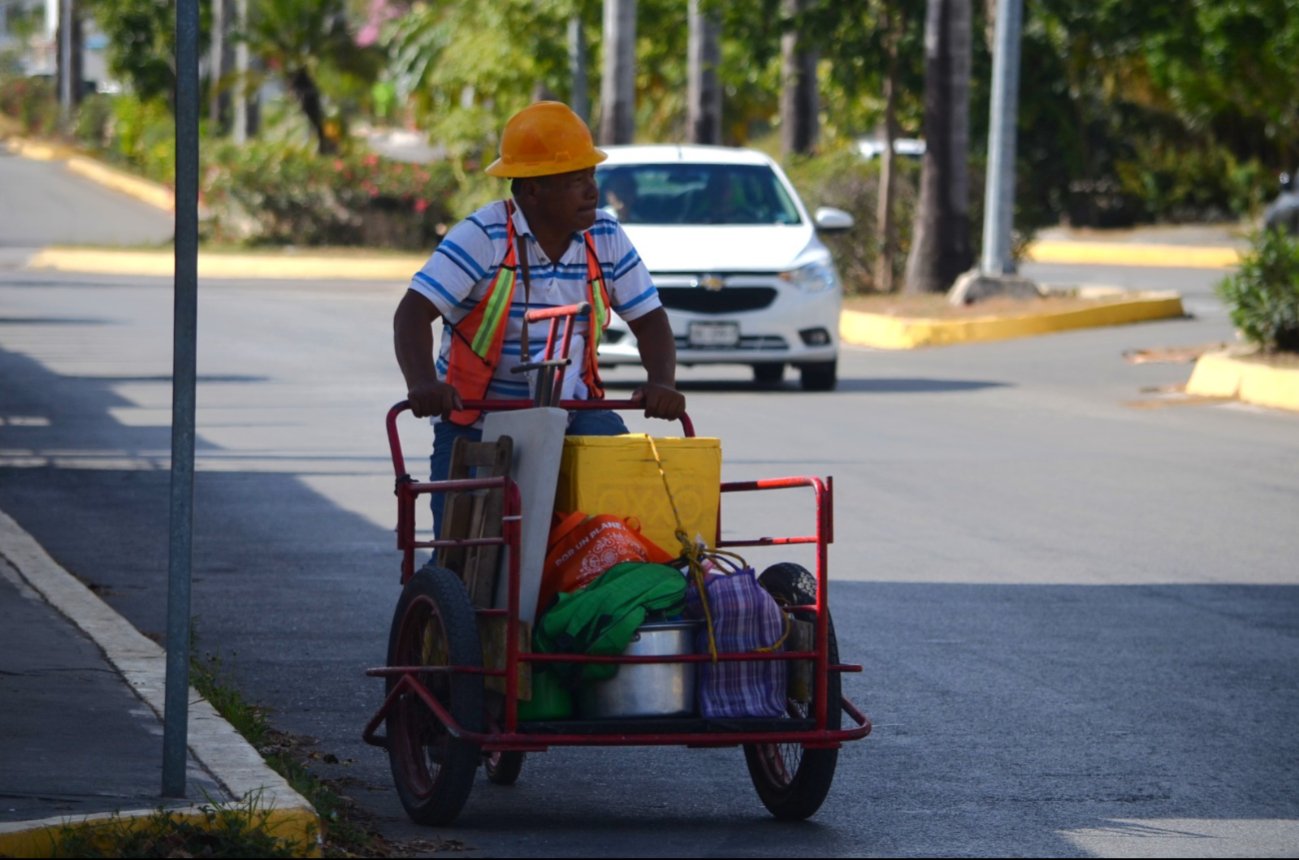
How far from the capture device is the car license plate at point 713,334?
16234mm

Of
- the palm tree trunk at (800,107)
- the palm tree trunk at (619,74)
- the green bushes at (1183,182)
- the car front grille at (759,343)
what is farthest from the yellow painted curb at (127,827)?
the green bushes at (1183,182)

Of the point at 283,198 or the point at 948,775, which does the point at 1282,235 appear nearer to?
the point at 948,775

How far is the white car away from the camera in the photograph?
16297 millimetres

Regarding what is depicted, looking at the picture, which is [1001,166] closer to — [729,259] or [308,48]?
[729,259]

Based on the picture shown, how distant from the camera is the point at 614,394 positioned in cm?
1681

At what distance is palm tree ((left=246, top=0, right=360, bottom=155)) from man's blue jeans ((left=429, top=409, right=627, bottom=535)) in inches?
1546

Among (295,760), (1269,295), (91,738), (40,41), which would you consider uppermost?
(40,41)

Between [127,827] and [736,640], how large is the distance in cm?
140

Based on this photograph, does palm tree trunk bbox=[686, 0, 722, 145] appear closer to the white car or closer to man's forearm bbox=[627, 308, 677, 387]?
the white car

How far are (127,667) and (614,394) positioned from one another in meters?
10.5

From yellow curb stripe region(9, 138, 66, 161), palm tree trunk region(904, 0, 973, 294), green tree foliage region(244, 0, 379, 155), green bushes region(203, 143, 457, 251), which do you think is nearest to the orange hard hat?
palm tree trunk region(904, 0, 973, 294)

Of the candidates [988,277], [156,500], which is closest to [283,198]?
[988,277]

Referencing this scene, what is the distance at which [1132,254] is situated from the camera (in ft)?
127

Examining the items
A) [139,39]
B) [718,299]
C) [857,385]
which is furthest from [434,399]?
[139,39]
